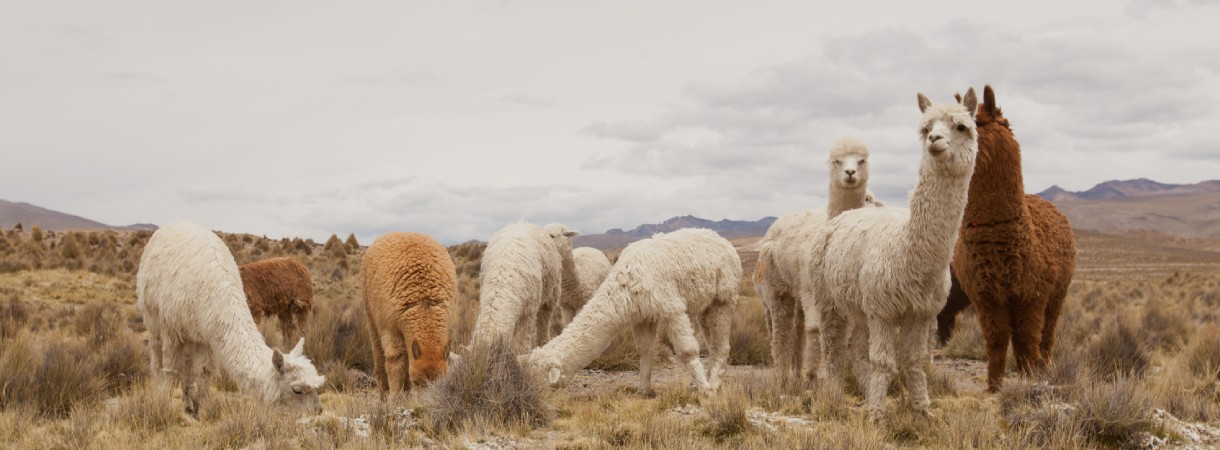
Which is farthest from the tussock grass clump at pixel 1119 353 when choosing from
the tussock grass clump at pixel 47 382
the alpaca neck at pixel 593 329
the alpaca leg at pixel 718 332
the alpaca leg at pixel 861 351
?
the tussock grass clump at pixel 47 382

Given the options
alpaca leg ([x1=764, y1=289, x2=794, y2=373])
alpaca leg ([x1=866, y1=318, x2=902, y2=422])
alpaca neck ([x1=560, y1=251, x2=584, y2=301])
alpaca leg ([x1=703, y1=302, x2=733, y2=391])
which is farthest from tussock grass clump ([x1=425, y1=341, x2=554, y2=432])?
alpaca neck ([x1=560, y1=251, x2=584, y2=301])

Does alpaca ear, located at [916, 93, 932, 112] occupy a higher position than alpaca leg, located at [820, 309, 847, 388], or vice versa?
alpaca ear, located at [916, 93, 932, 112]

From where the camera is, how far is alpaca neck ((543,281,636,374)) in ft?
24.6

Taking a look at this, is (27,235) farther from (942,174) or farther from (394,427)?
(942,174)

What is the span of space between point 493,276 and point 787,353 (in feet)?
11.5

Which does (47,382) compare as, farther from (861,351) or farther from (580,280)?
(861,351)

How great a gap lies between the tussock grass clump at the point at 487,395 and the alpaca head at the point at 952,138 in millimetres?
3695

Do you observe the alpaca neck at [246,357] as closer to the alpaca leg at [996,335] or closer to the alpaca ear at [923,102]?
the alpaca ear at [923,102]

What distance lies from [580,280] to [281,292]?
14.3ft

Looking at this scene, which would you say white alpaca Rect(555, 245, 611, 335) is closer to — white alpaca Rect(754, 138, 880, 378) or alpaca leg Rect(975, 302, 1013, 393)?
→ white alpaca Rect(754, 138, 880, 378)

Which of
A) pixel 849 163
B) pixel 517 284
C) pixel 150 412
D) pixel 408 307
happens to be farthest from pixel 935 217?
pixel 150 412

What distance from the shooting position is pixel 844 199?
8.85 meters

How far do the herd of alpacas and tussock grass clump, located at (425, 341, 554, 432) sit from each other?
0.94ft

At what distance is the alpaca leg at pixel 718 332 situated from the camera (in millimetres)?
8492
